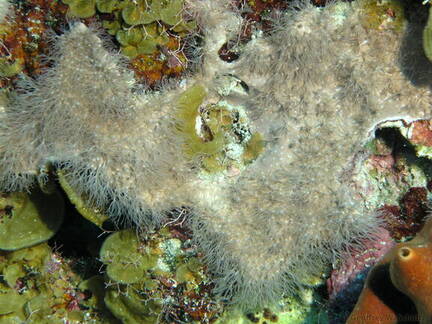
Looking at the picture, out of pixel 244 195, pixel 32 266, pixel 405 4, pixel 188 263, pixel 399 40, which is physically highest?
pixel 405 4

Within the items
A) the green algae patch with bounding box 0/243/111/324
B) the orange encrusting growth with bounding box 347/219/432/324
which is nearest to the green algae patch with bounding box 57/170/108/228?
the green algae patch with bounding box 0/243/111/324

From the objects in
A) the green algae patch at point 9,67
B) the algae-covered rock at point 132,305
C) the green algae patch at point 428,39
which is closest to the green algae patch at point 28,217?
the algae-covered rock at point 132,305

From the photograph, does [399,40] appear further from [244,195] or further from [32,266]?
[32,266]

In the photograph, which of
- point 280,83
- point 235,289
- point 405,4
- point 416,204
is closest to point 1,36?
point 280,83

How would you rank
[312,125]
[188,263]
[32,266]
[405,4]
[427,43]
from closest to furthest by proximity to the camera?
[427,43], [405,4], [312,125], [188,263], [32,266]

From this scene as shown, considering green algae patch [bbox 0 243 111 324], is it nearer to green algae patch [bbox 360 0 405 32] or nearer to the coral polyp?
the coral polyp

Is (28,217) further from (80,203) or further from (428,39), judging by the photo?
(428,39)
